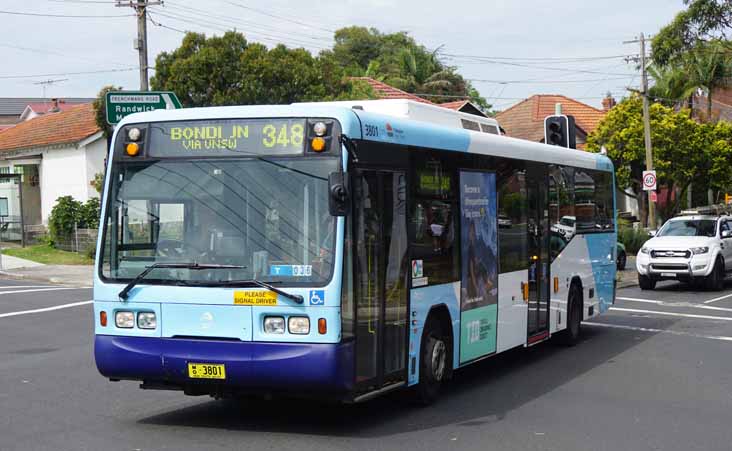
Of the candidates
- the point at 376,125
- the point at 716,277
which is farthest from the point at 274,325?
the point at 716,277

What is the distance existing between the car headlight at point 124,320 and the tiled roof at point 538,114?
4855 cm

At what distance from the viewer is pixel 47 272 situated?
32.7 m

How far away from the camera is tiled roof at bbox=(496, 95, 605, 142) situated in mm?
57625

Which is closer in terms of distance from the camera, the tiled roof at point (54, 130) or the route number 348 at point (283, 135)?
the route number 348 at point (283, 135)

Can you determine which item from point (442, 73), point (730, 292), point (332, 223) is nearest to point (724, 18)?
point (730, 292)

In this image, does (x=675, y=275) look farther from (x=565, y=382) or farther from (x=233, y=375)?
(x=233, y=375)

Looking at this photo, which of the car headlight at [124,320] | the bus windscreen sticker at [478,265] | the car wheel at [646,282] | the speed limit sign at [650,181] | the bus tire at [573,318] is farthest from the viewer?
the speed limit sign at [650,181]

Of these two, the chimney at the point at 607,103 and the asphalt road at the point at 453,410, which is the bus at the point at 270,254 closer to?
the asphalt road at the point at 453,410

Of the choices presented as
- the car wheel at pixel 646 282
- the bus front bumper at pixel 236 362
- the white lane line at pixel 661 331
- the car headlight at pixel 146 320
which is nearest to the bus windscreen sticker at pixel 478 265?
the bus front bumper at pixel 236 362

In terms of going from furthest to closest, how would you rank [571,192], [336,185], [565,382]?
[571,192] → [565,382] → [336,185]

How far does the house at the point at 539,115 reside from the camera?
57047 mm

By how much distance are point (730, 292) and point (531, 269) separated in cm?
1400

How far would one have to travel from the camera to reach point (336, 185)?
828cm

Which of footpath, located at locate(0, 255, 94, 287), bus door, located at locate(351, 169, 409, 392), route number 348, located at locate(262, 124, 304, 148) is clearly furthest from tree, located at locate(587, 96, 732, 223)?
route number 348, located at locate(262, 124, 304, 148)
